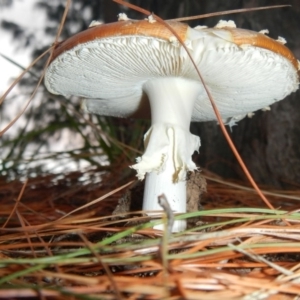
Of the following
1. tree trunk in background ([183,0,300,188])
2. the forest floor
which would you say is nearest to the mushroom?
the forest floor

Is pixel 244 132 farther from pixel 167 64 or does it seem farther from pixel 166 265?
pixel 166 265

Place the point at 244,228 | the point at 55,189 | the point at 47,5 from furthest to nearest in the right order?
the point at 47,5 → the point at 55,189 → the point at 244,228

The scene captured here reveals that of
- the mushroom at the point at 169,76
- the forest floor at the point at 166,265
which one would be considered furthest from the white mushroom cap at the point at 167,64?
the forest floor at the point at 166,265

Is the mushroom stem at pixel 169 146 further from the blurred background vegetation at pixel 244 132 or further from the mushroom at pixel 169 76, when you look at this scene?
the blurred background vegetation at pixel 244 132

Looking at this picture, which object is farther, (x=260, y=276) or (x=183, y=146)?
(x=183, y=146)

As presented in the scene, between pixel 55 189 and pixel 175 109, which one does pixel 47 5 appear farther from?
pixel 175 109

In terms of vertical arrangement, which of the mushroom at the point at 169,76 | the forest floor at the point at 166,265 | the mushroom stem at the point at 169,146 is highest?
the mushroom at the point at 169,76

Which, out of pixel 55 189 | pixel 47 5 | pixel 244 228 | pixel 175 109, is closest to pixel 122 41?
pixel 175 109

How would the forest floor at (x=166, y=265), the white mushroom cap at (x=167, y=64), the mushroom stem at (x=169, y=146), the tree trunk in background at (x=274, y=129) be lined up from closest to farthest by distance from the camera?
the forest floor at (x=166, y=265)
the white mushroom cap at (x=167, y=64)
the mushroom stem at (x=169, y=146)
the tree trunk in background at (x=274, y=129)
